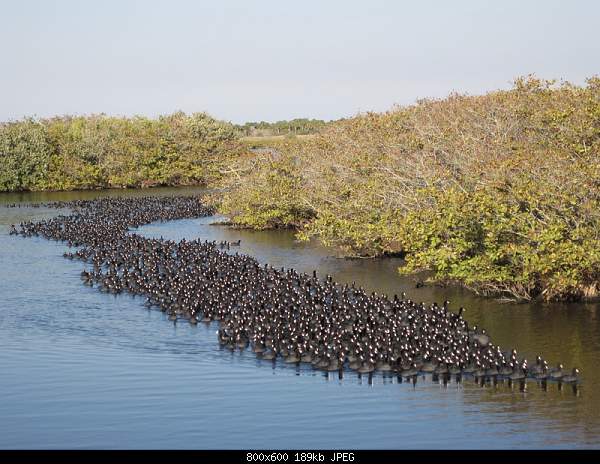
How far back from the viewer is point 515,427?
17203mm

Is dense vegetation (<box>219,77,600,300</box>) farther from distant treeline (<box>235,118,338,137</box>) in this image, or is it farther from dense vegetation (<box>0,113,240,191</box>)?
distant treeline (<box>235,118,338,137</box>)

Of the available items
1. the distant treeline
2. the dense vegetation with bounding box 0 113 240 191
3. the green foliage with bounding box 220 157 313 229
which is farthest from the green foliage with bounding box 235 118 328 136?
the green foliage with bounding box 220 157 313 229

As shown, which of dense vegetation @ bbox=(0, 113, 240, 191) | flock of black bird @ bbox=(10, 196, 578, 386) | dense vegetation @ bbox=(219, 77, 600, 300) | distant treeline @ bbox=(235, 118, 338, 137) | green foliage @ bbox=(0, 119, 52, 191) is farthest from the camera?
distant treeline @ bbox=(235, 118, 338, 137)

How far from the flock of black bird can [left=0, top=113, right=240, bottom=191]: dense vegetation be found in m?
46.7

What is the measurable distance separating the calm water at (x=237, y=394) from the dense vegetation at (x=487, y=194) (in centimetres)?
140

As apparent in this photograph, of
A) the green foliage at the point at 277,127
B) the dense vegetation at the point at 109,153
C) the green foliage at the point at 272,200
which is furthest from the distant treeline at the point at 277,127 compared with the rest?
the green foliage at the point at 272,200

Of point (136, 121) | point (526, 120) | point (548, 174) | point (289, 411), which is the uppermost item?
point (136, 121)

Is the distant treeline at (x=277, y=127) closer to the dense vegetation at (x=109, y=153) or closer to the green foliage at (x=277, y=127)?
the green foliage at (x=277, y=127)

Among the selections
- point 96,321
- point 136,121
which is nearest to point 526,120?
point 96,321

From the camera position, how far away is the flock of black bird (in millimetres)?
20906

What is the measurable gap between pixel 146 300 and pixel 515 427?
16.3 m

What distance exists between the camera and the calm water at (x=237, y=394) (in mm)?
16859

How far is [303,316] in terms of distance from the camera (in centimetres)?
2536

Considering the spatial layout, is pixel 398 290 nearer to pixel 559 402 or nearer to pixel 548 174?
pixel 548 174
